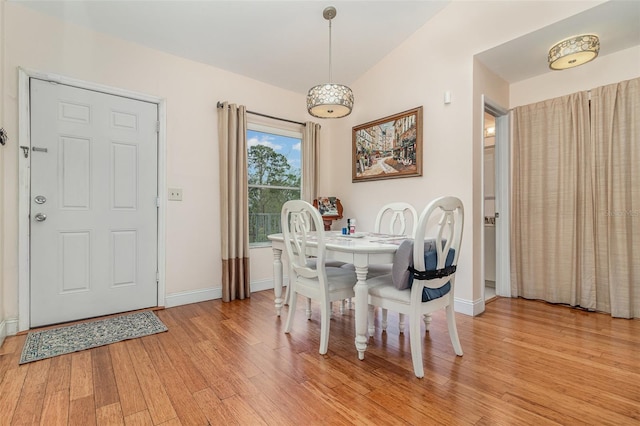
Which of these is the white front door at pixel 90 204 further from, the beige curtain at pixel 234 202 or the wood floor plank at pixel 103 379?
the wood floor plank at pixel 103 379

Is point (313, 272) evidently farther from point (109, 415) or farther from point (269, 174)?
point (269, 174)

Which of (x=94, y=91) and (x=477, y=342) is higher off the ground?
(x=94, y=91)

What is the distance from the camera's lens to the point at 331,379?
5.69 feet

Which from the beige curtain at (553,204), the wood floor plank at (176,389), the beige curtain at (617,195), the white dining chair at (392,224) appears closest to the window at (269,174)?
the white dining chair at (392,224)

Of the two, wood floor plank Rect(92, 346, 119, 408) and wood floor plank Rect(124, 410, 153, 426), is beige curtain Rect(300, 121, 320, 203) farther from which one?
wood floor plank Rect(124, 410, 153, 426)

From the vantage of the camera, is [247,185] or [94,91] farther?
[247,185]

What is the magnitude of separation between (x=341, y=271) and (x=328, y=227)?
179 cm

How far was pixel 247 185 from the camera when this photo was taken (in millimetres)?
3521

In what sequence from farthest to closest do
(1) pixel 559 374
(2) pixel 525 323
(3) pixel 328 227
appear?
1. (3) pixel 328 227
2. (2) pixel 525 323
3. (1) pixel 559 374

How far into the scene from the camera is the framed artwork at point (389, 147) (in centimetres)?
330

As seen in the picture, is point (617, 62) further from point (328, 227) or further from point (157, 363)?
point (157, 363)

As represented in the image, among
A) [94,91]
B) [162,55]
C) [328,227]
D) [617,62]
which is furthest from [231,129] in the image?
[617,62]

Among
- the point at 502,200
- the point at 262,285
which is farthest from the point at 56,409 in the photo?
the point at 502,200

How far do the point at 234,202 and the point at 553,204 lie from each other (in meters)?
3.40
